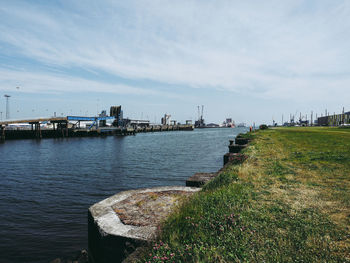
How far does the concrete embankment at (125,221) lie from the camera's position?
13.9 feet

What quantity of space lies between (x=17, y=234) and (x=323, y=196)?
10.2 m

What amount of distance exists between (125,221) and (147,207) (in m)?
1.02

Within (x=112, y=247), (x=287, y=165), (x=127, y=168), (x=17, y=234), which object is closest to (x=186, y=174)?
(x=127, y=168)

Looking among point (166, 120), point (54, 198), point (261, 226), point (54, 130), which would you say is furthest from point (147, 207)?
point (166, 120)

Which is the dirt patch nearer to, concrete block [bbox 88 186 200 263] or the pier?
concrete block [bbox 88 186 200 263]

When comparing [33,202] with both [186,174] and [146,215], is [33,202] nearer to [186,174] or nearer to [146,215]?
[146,215]

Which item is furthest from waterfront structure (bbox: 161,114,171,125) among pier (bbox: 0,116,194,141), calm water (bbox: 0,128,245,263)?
calm water (bbox: 0,128,245,263)

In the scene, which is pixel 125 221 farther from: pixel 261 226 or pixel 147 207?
pixel 261 226

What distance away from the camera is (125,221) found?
4891 millimetres

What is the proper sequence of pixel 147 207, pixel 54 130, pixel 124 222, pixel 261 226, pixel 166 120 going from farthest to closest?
pixel 166 120 → pixel 54 130 → pixel 147 207 → pixel 124 222 → pixel 261 226

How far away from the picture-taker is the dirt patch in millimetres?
Answer: 5004

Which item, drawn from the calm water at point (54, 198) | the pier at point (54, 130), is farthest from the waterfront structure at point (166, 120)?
the calm water at point (54, 198)

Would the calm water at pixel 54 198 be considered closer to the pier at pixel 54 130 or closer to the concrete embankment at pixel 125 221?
the concrete embankment at pixel 125 221

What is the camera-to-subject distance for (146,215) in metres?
5.32
